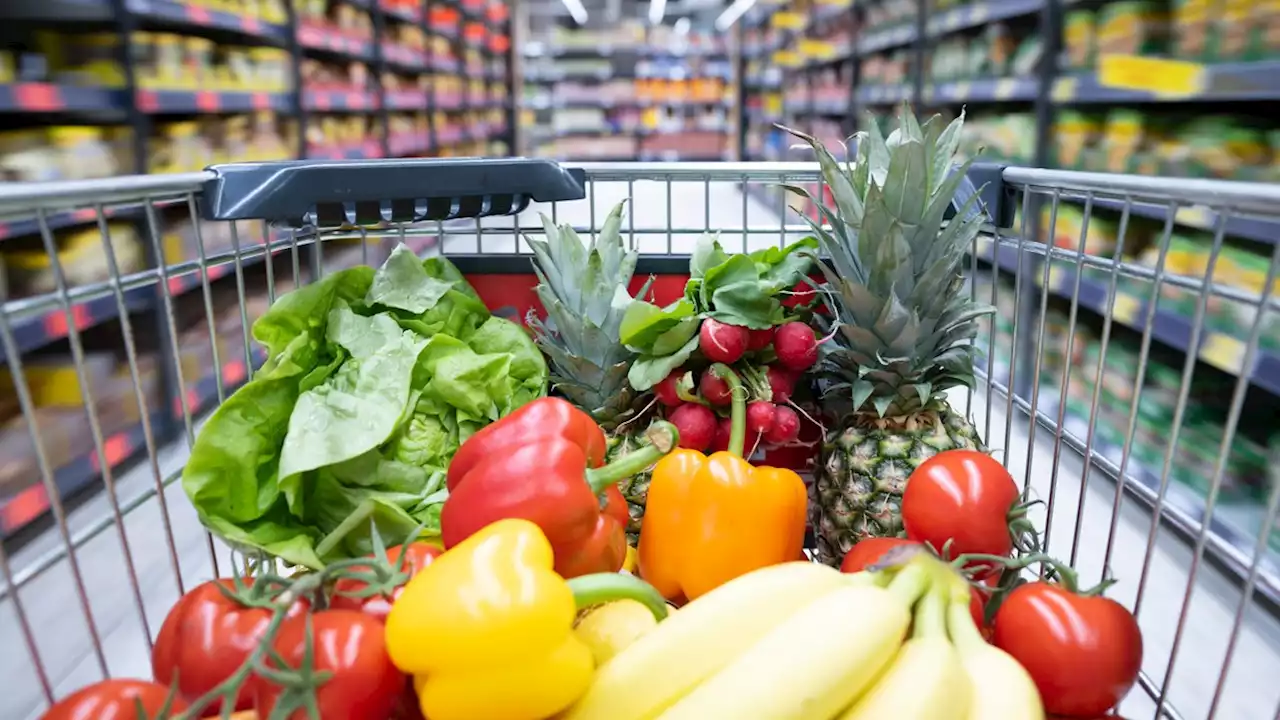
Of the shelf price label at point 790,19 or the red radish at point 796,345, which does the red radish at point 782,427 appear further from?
the shelf price label at point 790,19

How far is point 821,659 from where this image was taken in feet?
2.37

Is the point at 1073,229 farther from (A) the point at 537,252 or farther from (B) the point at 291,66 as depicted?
(B) the point at 291,66

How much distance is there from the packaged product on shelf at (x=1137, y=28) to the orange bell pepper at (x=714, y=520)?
227 cm

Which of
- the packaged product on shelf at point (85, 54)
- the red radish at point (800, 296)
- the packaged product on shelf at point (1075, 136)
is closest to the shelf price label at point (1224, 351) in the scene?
the packaged product on shelf at point (1075, 136)

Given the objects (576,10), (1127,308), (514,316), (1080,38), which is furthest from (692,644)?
(576,10)

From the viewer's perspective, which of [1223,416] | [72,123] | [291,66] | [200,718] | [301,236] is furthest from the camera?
[291,66]

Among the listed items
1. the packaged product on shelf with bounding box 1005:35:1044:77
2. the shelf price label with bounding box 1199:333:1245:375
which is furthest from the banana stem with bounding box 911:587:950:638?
the packaged product on shelf with bounding box 1005:35:1044:77

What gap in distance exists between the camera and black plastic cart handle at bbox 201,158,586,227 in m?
1.06

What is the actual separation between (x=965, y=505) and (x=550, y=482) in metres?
0.48

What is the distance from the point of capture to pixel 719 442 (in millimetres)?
1300

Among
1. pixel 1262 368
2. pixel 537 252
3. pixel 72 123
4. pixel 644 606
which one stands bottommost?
pixel 1262 368

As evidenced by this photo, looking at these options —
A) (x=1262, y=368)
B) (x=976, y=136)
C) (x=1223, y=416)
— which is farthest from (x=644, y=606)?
(x=976, y=136)

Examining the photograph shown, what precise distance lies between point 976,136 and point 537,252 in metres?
3.22

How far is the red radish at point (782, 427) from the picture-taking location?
1254 mm
